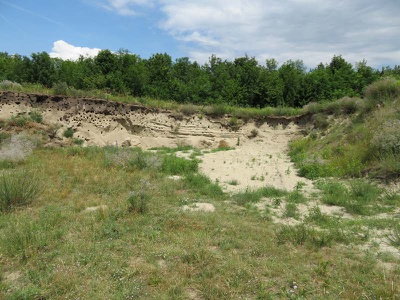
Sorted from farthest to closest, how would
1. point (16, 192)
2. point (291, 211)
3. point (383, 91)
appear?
point (383, 91), point (291, 211), point (16, 192)

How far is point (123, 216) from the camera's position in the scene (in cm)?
584

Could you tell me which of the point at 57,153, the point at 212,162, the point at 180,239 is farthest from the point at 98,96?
the point at 180,239

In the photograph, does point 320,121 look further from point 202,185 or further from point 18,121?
point 18,121

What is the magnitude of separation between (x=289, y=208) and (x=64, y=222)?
4.45 meters

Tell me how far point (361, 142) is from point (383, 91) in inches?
131

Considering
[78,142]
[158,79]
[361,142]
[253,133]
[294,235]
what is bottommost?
[294,235]

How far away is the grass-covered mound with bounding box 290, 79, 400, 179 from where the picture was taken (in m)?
9.13

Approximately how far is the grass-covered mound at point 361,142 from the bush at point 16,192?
766 cm

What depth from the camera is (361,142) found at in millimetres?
10773

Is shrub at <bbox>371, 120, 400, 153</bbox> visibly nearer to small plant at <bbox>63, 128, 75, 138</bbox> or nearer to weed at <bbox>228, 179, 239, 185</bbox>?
weed at <bbox>228, 179, 239, 185</bbox>

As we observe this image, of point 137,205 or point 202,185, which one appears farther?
point 202,185

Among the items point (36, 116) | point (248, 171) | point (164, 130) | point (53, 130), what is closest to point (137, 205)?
point (248, 171)

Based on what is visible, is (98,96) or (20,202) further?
(98,96)

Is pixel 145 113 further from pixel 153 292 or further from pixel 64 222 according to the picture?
pixel 153 292
